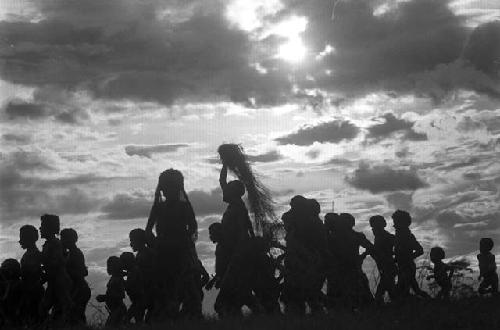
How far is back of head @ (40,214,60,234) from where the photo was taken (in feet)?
41.8

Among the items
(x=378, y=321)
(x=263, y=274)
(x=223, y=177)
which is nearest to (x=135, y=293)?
(x=263, y=274)

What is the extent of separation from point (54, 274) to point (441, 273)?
6565mm

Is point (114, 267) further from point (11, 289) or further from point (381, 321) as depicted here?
point (381, 321)

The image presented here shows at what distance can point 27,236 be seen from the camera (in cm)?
1284

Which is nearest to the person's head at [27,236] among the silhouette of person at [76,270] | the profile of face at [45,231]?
the profile of face at [45,231]

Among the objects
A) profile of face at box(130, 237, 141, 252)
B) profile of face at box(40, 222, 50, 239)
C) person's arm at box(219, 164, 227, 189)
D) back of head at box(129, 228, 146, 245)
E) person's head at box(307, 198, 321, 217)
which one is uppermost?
person's arm at box(219, 164, 227, 189)

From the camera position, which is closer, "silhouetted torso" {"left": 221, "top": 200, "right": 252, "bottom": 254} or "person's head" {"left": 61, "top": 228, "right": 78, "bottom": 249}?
"silhouetted torso" {"left": 221, "top": 200, "right": 252, "bottom": 254}

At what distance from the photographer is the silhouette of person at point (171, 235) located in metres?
12.4

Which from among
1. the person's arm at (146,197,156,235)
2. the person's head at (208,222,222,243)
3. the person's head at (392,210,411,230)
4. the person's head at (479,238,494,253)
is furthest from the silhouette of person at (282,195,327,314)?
the person's head at (479,238,494,253)

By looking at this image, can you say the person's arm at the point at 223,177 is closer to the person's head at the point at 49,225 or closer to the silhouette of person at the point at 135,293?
the silhouette of person at the point at 135,293

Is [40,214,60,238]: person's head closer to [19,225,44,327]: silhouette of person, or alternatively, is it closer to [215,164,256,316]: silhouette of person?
[19,225,44,327]: silhouette of person

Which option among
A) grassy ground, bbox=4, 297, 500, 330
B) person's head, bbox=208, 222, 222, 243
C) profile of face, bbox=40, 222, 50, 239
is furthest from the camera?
person's head, bbox=208, 222, 222, 243

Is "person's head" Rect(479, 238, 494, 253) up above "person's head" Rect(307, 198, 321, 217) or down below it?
below

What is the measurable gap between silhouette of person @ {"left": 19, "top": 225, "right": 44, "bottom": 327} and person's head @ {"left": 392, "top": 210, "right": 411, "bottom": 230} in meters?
6.55
